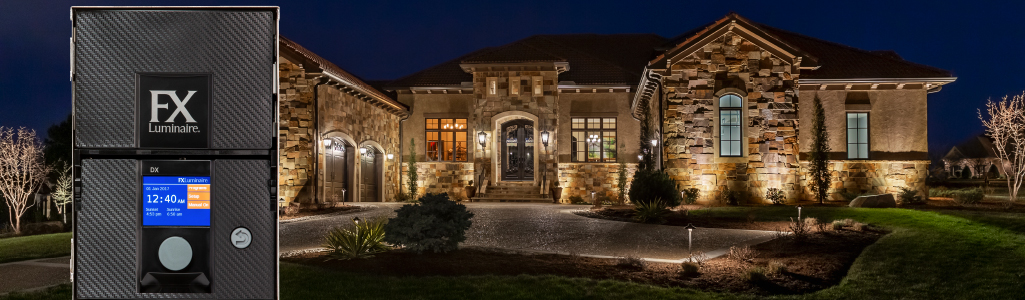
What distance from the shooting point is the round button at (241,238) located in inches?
133

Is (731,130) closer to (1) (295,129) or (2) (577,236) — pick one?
(2) (577,236)

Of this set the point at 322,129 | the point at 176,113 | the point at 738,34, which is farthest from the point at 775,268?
the point at 322,129

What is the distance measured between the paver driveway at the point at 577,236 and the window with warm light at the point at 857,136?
11839 mm

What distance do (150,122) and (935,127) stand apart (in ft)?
389

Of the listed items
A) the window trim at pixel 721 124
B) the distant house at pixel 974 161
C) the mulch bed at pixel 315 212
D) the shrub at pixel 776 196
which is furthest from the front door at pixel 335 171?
the distant house at pixel 974 161

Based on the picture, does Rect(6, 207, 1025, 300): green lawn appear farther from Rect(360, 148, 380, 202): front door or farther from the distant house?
the distant house

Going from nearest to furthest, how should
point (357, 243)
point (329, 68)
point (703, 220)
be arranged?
1. point (357, 243)
2. point (703, 220)
3. point (329, 68)

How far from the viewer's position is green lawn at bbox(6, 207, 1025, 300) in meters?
6.01

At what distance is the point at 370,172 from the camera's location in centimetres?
2328

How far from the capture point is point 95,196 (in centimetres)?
334

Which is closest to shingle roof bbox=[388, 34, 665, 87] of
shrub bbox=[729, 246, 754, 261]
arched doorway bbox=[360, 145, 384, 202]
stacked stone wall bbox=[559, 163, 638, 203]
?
stacked stone wall bbox=[559, 163, 638, 203]

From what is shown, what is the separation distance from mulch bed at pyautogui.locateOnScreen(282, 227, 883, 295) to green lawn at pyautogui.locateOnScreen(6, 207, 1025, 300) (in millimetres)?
276

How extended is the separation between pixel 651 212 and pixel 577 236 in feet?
9.77

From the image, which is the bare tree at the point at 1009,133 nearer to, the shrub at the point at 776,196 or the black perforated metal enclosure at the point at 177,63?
the shrub at the point at 776,196
